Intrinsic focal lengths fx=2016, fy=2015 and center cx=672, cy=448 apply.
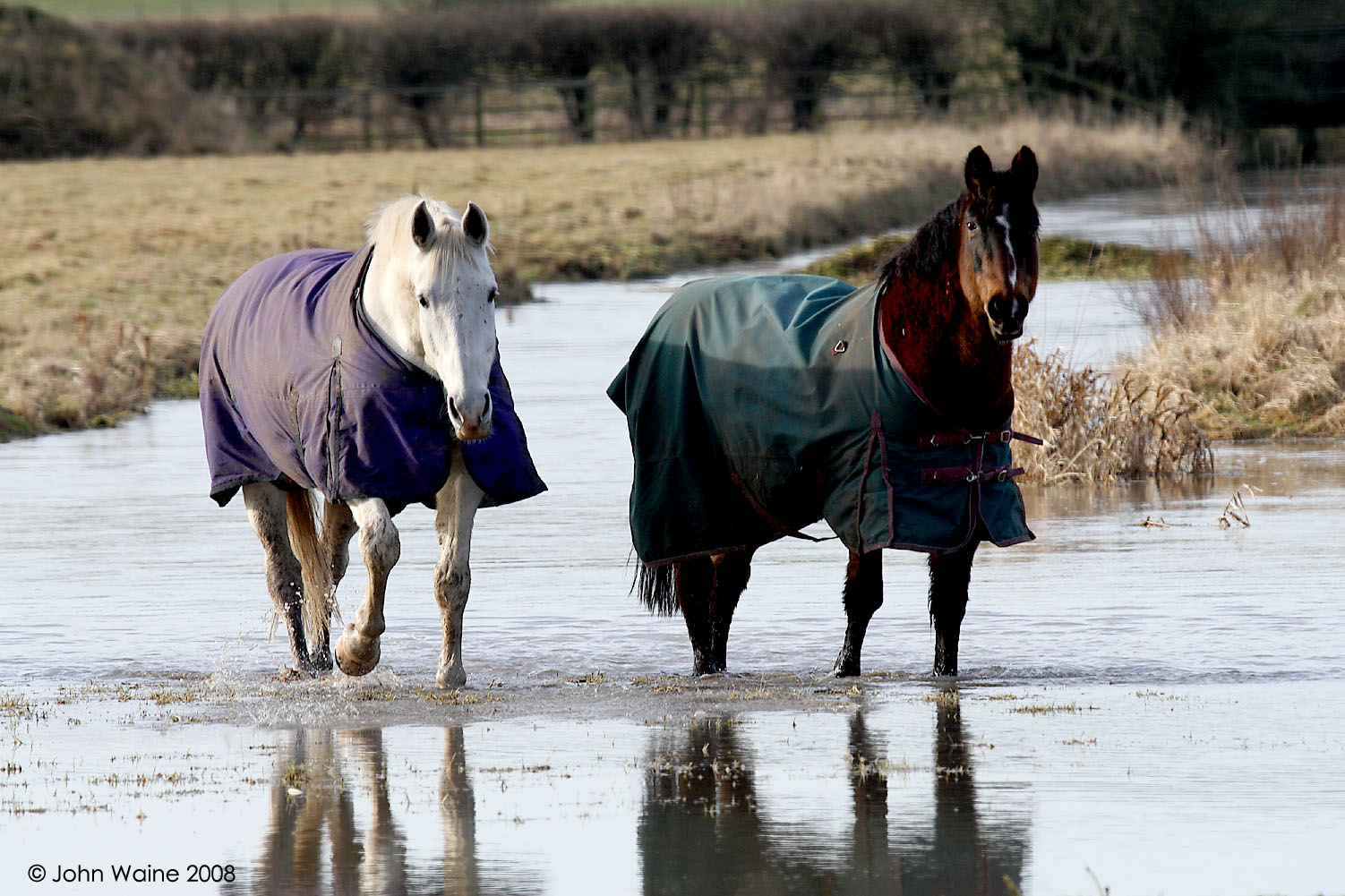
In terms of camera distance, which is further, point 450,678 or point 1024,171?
point 450,678

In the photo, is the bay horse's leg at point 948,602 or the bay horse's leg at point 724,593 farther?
the bay horse's leg at point 724,593

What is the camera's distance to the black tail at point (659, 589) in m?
7.62

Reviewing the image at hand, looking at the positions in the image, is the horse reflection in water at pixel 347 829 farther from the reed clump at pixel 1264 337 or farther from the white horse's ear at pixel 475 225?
the reed clump at pixel 1264 337

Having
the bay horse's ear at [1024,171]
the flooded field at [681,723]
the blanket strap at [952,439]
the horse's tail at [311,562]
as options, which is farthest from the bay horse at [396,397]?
the bay horse's ear at [1024,171]

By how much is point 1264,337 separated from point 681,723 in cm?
786

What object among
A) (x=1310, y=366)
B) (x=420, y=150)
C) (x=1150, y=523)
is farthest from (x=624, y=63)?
(x=1150, y=523)

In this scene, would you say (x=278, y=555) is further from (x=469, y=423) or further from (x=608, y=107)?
(x=608, y=107)

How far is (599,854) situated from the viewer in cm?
471

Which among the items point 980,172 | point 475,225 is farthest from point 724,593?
point 980,172

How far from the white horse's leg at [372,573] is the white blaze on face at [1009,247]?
2152mm

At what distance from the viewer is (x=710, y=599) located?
7.41 meters

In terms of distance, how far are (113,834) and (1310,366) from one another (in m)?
9.65

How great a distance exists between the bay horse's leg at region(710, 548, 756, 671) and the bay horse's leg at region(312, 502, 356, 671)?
4.54ft

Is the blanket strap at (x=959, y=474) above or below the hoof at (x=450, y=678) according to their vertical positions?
above
